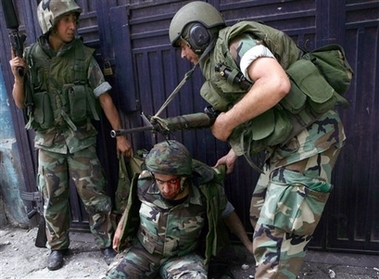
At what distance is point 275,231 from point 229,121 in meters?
0.55

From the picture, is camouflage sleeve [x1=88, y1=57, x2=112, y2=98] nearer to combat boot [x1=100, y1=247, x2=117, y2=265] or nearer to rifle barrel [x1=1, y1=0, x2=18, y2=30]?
rifle barrel [x1=1, y1=0, x2=18, y2=30]

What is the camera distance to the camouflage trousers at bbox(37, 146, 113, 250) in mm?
2883

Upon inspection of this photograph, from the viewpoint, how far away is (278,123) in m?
1.75

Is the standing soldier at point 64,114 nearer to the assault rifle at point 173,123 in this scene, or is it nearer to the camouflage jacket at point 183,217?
the camouflage jacket at point 183,217

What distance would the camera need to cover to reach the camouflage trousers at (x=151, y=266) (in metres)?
2.40

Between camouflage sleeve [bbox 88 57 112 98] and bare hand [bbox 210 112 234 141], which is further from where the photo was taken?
camouflage sleeve [bbox 88 57 112 98]

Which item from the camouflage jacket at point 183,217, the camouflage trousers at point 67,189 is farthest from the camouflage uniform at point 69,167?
the camouflage jacket at point 183,217

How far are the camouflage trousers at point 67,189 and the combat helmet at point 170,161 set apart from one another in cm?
72

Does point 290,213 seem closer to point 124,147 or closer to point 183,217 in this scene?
point 183,217

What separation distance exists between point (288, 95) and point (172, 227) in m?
1.19

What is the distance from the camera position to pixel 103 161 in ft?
10.6

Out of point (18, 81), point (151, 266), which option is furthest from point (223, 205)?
point (18, 81)

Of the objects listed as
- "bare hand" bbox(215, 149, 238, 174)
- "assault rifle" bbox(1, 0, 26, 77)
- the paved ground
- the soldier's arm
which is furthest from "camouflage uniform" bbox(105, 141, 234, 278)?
"assault rifle" bbox(1, 0, 26, 77)

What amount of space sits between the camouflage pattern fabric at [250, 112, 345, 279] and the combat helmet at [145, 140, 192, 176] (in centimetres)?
64
